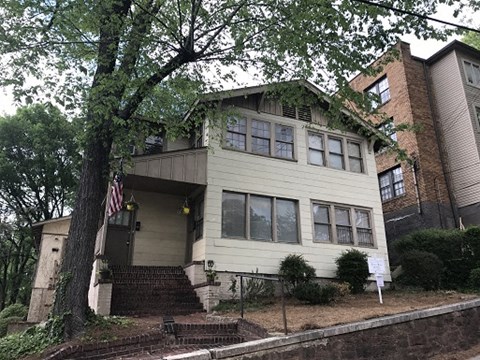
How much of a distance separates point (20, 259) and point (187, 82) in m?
29.2

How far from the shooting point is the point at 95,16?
28.8 feet

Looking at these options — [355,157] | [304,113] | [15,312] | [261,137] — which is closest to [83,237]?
[261,137]

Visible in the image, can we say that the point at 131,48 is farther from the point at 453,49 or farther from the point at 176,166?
the point at 453,49

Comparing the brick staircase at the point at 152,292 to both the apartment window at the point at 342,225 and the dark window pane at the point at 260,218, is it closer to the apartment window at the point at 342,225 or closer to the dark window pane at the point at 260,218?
the dark window pane at the point at 260,218

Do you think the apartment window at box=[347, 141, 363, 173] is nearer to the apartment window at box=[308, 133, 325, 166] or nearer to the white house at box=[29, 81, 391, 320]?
the white house at box=[29, 81, 391, 320]

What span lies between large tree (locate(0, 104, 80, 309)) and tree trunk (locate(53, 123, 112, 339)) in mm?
14920

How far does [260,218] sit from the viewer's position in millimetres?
13477

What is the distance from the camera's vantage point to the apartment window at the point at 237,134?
1398cm

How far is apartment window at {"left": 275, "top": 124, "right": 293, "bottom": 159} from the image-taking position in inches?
582

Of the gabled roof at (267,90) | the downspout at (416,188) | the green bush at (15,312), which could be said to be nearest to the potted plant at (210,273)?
the gabled roof at (267,90)

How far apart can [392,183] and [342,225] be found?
21.4ft

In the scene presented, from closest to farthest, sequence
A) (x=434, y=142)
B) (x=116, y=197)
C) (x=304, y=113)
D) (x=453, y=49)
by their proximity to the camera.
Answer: (x=116, y=197), (x=304, y=113), (x=434, y=142), (x=453, y=49)

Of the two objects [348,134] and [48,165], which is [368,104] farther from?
[48,165]

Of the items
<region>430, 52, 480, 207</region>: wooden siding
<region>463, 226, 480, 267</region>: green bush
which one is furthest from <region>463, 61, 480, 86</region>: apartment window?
<region>463, 226, 480, 267</region>: green bush
